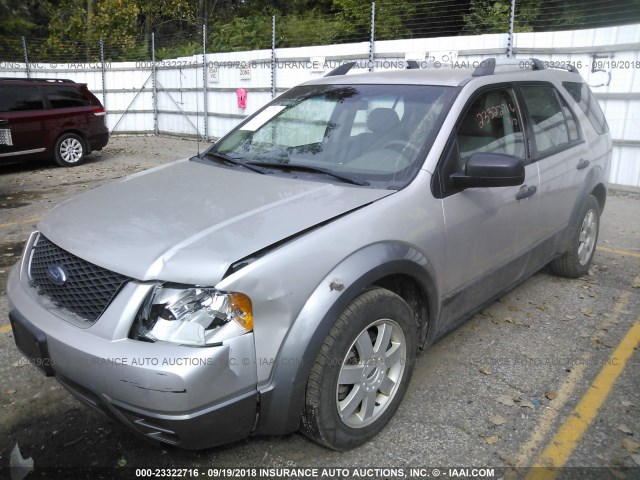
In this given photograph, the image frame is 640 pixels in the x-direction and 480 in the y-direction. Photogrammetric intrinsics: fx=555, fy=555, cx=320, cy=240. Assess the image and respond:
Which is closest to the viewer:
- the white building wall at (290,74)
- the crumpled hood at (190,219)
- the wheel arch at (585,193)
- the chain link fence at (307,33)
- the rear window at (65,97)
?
the crumpled hood at (190,219)

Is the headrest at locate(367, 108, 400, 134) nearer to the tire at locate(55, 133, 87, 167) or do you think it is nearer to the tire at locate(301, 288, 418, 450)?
the tire at locate(301, 288, 418, 450)

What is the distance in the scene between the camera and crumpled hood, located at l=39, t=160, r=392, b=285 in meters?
2.24

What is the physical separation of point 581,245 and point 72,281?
13.9 feet

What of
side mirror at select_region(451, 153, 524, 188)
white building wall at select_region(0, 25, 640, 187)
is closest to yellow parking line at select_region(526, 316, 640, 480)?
side mirror at select_region(451, 153, 524, 188)

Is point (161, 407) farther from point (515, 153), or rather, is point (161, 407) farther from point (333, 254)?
point (515, 153)

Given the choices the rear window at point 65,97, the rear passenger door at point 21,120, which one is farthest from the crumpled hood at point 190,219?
the rear window at point 65,97

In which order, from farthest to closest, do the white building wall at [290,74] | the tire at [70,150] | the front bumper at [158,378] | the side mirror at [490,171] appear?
the tire at [70,150]
the white building wall at [290,74]
the side mirror at [490,171]
the front bumper at [158,378]

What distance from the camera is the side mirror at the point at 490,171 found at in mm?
2961

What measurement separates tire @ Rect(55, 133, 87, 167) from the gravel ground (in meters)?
7.76

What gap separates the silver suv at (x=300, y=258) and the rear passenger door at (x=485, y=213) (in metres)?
0.01

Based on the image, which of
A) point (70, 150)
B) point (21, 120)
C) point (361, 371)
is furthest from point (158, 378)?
point (70, 150)

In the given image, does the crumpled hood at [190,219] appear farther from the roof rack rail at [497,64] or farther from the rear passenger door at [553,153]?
the rear passenger door at [553,153]

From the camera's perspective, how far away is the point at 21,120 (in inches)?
413

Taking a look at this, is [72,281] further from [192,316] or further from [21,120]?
[21,120]
